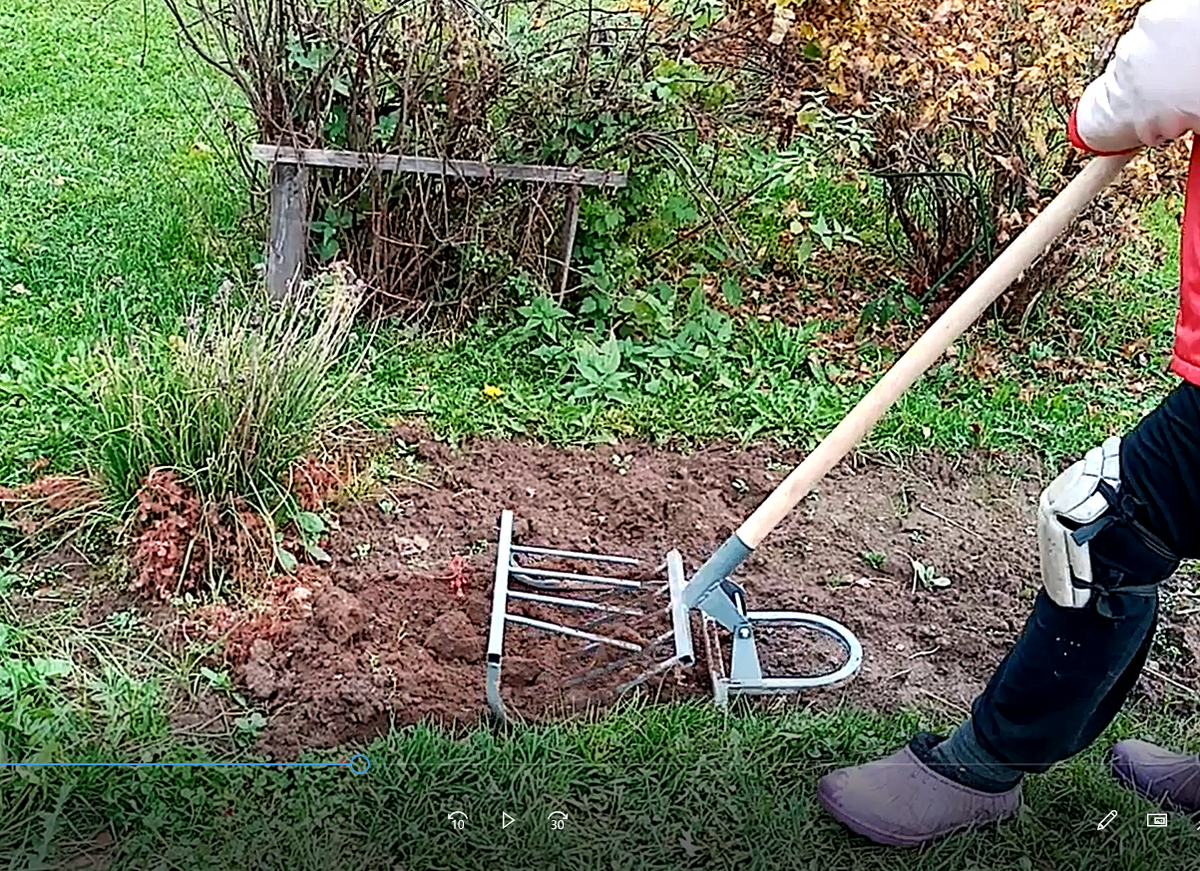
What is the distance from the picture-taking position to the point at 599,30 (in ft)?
14.0

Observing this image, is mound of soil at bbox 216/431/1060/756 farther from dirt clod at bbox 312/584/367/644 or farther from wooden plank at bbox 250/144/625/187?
wooden plank at bbox 250/144/625/187

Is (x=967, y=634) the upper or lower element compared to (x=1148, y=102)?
lower

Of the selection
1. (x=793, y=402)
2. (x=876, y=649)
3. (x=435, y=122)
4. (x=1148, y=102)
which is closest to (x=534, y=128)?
(x=435, y=122)

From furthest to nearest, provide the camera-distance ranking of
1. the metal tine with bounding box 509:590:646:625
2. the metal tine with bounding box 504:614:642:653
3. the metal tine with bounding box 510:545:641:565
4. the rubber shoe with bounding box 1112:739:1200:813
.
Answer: the metal tine with bounding box 510:545:641:565 < the metal tine with bounding box 509:590:646:625 < the metal tine with bounding box 504:614:642:653 < the rubber shoe with bounding box 1112:739:1200:813

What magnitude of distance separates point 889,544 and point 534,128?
1887 millimetres

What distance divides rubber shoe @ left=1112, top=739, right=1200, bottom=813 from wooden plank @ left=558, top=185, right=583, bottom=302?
2.53 metres

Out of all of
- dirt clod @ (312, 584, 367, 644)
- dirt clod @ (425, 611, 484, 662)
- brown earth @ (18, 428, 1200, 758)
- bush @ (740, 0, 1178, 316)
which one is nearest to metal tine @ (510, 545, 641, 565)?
brown earth @ (18, 428, 1200, 758)

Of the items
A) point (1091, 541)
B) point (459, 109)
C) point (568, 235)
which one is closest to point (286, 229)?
point (459, 109)

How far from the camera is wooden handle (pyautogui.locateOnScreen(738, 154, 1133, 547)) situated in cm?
233

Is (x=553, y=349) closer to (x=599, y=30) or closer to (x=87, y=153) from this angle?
(x=599, y=30)

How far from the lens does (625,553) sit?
348cm

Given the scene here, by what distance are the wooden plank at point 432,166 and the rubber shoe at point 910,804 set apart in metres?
2.50

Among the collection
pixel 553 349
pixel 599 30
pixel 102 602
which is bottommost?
pixel 102 602

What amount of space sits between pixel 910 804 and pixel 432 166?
271cm
